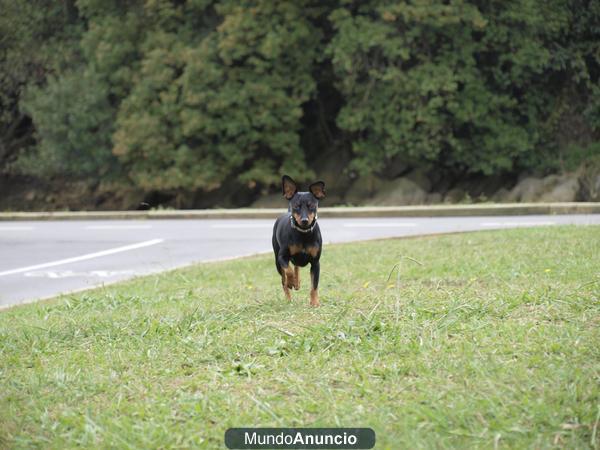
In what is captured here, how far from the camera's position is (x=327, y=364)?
534cm

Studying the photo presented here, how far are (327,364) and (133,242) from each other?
33.8ft

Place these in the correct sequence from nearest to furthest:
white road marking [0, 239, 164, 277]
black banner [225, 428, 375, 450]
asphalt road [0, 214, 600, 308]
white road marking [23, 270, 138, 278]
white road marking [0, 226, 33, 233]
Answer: black banner [225, 428, 375, 450] < asphalt road [0, 214, 600, 308] < white road marking [23, 270, 138, 278] < white road marking [0, 239, 164, 277] < white road marking [0, 226, 33, 233]

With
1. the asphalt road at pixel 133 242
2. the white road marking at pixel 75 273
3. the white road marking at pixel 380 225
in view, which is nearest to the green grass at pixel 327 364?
the asphalt road at pixel 133 242

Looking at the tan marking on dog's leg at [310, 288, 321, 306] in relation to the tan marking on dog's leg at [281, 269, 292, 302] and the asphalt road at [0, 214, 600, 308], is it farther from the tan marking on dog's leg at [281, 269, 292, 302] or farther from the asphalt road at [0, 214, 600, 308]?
the asphalt road at [0, 214, 600, 308]

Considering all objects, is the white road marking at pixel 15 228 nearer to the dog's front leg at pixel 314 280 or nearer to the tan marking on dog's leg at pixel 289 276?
the tan marking on dog's leg at pixel 289 276

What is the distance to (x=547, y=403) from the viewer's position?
446 centimetres

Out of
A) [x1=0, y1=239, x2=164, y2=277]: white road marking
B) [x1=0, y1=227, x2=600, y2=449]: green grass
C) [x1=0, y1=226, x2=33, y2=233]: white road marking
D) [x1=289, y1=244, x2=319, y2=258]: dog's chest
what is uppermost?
[x1=289, y1=244, x2=319, y2=258]: dog's chest

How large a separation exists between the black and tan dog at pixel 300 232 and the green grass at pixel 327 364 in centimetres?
37

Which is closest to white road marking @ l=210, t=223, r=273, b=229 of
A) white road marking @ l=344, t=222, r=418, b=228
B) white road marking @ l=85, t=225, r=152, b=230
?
white road marking @ l=85, t=225, r=152, b=230

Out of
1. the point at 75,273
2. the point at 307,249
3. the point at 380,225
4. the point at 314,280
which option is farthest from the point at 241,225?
the point at 307,249

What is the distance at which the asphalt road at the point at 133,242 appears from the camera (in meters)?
11.7

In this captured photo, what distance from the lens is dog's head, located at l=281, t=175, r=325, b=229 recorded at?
651 centimetres

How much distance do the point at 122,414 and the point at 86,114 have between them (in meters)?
24.1

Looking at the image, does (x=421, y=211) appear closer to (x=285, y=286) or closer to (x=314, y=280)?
(x=285, y=286)
